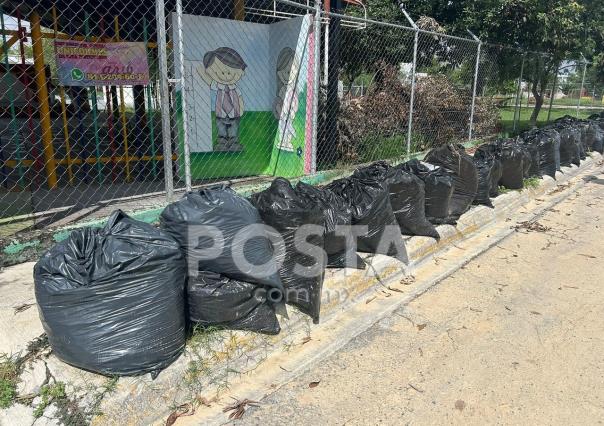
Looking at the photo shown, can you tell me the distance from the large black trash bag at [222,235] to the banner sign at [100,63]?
3404 millimetres

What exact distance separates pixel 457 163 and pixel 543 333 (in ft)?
8.17

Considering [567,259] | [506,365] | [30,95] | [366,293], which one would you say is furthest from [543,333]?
[30,95]

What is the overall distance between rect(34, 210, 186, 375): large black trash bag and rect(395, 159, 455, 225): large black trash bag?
319cm

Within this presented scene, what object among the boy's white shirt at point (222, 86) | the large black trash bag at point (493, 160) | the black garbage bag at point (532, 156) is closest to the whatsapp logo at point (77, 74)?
the boy's white shirt at point (222, 86)

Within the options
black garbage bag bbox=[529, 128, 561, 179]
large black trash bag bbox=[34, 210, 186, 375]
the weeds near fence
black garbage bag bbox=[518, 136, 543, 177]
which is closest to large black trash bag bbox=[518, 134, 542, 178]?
black garbage bag bbox=[518, 136, 543, 177]

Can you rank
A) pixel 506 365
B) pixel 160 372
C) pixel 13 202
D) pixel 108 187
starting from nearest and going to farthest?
pixel 160 372 → pixel 506 365 → pixel 13 202 → pixel 108 187

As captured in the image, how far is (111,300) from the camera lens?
8.15 feet

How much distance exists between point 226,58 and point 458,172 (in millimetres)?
3371

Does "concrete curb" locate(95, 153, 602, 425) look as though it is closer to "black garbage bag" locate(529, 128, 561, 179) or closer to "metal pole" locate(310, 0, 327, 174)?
"metal pole" locate(310, 0, 327, 174)

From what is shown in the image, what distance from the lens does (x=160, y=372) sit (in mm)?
2662

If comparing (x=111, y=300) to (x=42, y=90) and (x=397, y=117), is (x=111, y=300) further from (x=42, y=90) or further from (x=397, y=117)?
(x=397, y=117)

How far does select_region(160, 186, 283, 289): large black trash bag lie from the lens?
9.68 ft

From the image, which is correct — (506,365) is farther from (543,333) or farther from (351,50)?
(351,50)

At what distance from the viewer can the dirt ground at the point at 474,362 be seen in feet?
8.63
